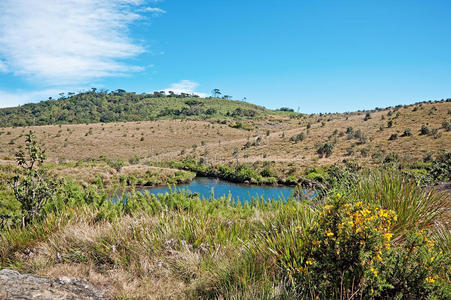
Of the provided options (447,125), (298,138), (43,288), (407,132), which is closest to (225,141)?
(298,138)

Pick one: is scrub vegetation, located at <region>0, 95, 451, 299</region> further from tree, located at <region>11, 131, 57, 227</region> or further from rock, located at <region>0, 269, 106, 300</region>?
rock, located at <region>0, 269, 106, 300</region>

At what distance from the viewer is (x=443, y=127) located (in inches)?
1656

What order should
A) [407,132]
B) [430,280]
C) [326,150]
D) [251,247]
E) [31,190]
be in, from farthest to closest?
[326,150]
[407,132]
[31,190]
[251,247]
[430,280]

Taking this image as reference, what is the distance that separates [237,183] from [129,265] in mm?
36328

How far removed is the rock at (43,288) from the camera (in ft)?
10.00

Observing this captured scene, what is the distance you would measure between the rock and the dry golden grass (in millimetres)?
38668

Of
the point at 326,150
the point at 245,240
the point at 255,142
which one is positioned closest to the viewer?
the point at 245,240

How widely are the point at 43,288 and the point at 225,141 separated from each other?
6262 centimetres


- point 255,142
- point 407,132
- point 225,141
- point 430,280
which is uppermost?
point 407,132

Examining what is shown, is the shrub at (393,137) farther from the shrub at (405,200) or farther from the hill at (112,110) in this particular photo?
Answer: the hill at (112,110)

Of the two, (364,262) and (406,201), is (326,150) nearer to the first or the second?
(406,201)

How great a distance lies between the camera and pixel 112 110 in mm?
118125

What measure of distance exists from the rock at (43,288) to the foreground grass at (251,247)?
0.28 meters

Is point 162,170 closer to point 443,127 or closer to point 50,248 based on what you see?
point 50,248
